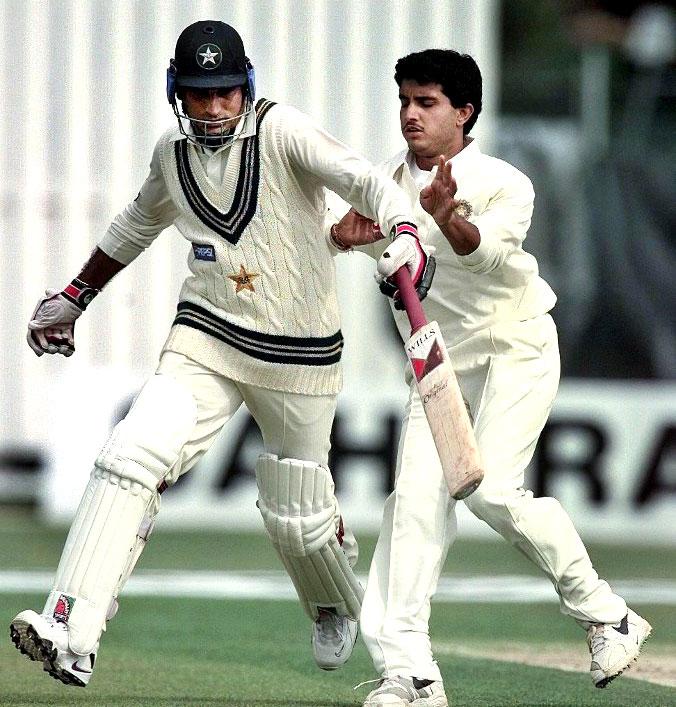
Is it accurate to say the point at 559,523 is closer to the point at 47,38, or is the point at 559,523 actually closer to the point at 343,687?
the point at 343,687

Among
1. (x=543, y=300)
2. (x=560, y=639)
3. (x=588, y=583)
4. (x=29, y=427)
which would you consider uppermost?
(x=543, y=300)

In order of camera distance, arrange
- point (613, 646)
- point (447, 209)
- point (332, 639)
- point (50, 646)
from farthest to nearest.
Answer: point (332, 639)
point (613, 646)
point (447, 209)
point (50, 646)

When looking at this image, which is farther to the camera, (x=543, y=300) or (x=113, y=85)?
(x=113, y=85)

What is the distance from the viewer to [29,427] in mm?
10984

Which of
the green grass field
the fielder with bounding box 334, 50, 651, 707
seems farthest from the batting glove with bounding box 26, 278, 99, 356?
the green grass field

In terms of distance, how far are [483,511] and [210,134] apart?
1.22 m

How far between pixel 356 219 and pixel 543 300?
0.61 m

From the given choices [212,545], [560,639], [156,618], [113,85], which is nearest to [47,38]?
[113,85]

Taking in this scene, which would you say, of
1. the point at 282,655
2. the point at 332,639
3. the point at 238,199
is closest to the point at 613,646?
the point at 332,639

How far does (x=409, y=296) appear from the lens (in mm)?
4379

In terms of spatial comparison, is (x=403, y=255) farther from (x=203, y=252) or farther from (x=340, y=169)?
(x=203, y=252)

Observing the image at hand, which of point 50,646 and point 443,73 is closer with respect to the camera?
point 50,646

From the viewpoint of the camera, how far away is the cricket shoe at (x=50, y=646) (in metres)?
4.32

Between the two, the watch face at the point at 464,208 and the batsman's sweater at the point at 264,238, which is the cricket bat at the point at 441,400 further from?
the watch face at the point at 464,208
